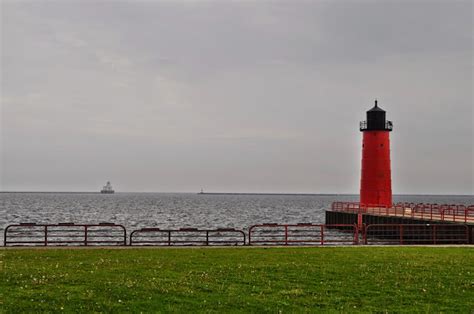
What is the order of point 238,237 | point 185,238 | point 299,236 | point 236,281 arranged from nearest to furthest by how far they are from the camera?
point 236,281 < point 299,236 < point 185,238 < point 238,237

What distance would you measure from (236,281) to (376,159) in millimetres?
45410

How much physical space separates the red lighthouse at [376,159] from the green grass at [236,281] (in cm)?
3689

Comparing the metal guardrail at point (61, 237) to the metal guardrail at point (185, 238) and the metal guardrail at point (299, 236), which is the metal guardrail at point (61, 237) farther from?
the metal guardrail at point (299, 236)

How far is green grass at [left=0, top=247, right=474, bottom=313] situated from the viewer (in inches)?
515

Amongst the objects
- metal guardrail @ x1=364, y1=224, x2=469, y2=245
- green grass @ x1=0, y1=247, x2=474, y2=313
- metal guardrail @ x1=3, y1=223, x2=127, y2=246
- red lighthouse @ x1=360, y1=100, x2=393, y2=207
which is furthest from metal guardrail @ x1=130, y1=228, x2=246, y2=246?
red lighthouse @ x1=360, y1=100, x2=393, y2=207

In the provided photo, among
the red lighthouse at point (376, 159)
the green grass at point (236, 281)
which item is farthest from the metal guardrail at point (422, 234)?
the green grass at point (236, 281)

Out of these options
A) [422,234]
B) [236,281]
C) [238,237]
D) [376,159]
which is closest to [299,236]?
[422,234]

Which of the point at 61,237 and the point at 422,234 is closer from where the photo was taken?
the point at 422,234

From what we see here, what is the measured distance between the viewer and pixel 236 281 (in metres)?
15.8

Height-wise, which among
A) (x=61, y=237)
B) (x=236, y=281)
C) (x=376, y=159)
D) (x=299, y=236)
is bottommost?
(x=61, y=237)

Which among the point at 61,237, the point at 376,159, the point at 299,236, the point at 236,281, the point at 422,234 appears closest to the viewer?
the point at 236,281

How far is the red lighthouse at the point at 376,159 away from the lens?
58.8 m

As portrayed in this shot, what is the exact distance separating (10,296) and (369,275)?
9834 millimetres

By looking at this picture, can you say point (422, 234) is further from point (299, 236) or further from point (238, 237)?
point (238, 237)
